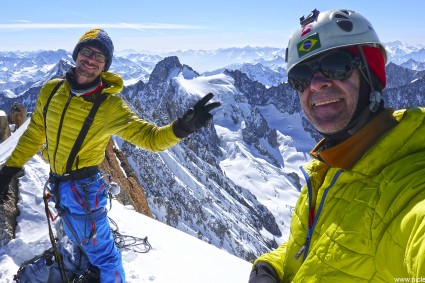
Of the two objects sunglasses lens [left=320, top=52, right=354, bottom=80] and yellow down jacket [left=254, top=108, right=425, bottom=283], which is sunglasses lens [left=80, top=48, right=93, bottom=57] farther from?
yellow down jacket [left=254, top=108, right=425, bottom=283]

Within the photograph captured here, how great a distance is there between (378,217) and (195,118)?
362cm

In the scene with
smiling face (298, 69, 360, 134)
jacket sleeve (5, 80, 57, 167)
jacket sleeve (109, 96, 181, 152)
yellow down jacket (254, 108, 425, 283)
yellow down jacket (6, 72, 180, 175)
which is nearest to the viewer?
yellow down jacket (254, 108, 425, 283)

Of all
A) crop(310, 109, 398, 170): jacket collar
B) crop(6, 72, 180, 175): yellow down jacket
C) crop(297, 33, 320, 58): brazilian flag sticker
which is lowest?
crop(6, 72, 180, 175): yellow down jacket

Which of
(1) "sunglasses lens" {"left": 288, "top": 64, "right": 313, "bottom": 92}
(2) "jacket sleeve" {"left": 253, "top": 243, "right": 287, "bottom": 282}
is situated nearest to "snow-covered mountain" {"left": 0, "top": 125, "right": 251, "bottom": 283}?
(2) "jacket sleeve" {"left": 253, "top": 243, "right": 287, "bottom": 282}

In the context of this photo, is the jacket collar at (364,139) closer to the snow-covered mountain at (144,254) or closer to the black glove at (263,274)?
the black glove at (263,274)

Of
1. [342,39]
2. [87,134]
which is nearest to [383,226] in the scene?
[342,39]

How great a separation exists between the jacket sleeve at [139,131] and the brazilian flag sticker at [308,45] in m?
2.75

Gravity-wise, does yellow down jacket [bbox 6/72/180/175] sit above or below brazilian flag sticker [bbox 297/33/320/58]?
below

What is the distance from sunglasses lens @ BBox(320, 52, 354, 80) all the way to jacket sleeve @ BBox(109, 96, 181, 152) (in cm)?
304

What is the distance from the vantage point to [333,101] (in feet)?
10.0

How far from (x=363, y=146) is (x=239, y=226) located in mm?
138587

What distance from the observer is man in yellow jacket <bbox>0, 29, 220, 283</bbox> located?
574 cm

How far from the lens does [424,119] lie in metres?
2.35

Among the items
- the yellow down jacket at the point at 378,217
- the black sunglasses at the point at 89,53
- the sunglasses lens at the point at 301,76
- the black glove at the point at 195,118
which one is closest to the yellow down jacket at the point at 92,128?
the black glove at the point at 195,118
